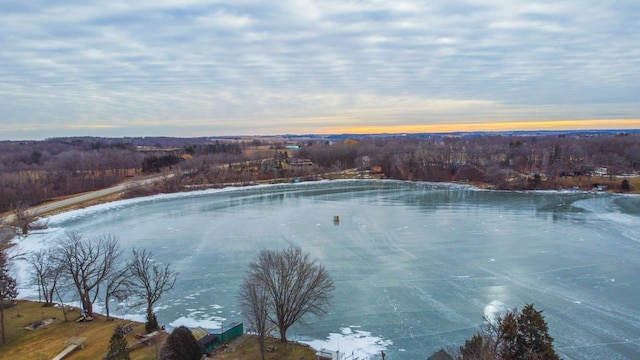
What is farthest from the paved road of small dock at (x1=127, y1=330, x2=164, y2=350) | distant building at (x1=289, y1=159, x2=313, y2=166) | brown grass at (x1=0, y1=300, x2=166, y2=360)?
small dock at (x1=127, y1=330, x2=164, y2=350)

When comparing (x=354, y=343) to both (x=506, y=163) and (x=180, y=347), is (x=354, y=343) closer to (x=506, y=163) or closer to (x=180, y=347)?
(x=180, y=347)

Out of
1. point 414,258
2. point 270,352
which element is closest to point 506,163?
point 414,258

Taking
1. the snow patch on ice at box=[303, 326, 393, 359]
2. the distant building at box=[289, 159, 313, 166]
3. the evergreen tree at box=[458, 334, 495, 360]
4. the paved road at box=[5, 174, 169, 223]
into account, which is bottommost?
the snow patch on ice at box=[303, 326, 393, 359]

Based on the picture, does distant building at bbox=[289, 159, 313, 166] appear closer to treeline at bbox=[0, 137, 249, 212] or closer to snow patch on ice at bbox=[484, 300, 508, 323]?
treeline at bbox=[0, 137, 249, 212]

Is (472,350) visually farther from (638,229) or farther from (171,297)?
(638,229)

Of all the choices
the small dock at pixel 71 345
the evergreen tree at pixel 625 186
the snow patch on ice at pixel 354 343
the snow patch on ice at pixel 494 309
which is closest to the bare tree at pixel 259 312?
the snow patch on ice at pixel 354 343

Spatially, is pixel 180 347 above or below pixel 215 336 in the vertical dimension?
above
